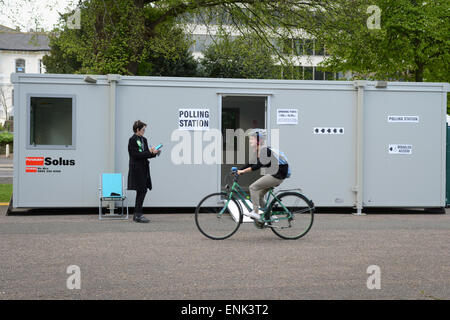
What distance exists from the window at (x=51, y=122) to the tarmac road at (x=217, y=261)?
5.89 feet

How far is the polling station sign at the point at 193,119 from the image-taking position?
10930mm

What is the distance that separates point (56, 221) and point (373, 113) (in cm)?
665

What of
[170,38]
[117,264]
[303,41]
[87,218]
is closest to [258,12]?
[303,41]

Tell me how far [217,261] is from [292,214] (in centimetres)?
189

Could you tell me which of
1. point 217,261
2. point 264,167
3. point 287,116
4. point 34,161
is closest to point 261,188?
point 264,167

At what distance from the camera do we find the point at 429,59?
71.2 ft

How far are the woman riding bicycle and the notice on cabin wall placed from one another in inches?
136

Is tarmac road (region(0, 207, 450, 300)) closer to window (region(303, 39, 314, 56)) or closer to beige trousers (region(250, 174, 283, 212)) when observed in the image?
beige trousers (region(250, 174, 283, 212))

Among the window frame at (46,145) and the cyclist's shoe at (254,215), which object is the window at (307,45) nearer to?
the window frame at (46,145)

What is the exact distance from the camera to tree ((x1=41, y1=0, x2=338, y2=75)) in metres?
16.8

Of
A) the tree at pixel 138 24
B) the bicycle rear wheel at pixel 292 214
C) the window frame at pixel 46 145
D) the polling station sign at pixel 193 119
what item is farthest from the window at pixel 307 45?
the bicycle rear wheel at pixel 292 214
